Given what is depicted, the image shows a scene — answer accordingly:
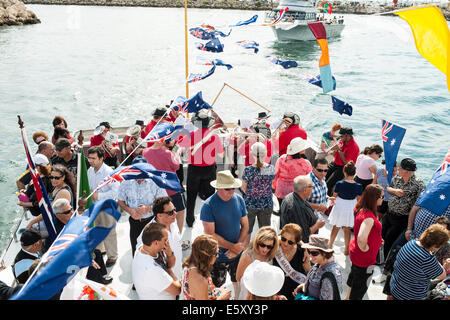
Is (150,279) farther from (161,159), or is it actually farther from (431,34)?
(431,34)

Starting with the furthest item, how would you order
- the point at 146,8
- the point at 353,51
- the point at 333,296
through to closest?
1. the point at 146,8
2. the point at 353,51
3. the point at 333,296

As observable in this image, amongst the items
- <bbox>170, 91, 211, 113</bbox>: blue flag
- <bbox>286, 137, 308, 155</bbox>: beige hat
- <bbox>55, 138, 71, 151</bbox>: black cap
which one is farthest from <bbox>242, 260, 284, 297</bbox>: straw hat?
<bbox>170, 91, 211, 113</bbox>: blue flag

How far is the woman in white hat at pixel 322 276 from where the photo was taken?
2838mm

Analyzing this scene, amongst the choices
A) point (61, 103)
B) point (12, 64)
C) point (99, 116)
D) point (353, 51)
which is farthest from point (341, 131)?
point (353, 51)

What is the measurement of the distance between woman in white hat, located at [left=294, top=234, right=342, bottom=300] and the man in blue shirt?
3.28 ft

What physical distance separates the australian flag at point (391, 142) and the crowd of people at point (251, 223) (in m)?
0.22

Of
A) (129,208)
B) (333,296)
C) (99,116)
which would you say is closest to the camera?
(333,296)

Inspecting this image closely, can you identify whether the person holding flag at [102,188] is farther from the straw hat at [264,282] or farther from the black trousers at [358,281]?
the black trousers at [358,281]

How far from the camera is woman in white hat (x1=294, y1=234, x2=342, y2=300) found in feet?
9.31

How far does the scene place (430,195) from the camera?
4117 millimetres

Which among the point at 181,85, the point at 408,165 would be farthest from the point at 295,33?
the point at 408,165

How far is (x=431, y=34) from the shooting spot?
4.20 meters

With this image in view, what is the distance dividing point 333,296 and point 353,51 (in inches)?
1686
